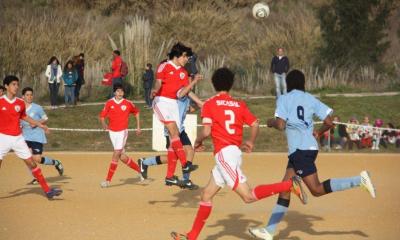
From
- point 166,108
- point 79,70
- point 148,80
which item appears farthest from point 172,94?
point 79,70

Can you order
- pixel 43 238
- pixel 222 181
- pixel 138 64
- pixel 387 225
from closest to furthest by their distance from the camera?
pixel 222 181, pixel 43 238, pixel 387 225, pixel 138 64

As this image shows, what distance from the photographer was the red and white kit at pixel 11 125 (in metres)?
14.3

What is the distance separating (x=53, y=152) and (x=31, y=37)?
1571 cm

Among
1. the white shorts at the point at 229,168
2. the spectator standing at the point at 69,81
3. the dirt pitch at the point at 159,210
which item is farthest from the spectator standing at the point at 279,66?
the white shorts at the point at 229,168

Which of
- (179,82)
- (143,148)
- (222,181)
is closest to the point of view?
(222,181)

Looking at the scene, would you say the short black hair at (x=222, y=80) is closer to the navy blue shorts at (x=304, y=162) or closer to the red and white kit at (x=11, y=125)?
the navy blue shorts at (x=304, y=162)

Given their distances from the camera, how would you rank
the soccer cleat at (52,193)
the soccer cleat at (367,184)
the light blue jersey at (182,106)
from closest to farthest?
the soccer cleat at (367,184), the light blue jersey at (182,106), the soccer cleat at (52,193)

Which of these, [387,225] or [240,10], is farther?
[240,10]

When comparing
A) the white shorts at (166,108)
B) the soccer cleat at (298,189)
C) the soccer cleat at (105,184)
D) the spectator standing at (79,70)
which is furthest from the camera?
the spectator standing at (79,70)

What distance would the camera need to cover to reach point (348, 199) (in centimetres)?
1530

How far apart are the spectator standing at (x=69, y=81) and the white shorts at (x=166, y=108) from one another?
55.0 feet

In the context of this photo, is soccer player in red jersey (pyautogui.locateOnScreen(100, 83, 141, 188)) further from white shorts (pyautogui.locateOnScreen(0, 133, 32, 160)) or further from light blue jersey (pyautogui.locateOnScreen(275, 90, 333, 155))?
light blue jersey (pyautogui.locateOnScreen(275, 90, 333, 155))

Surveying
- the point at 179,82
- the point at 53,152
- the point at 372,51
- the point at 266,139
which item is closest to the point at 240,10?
the point at 372,51

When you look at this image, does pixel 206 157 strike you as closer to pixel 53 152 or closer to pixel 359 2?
pixel 53 152
